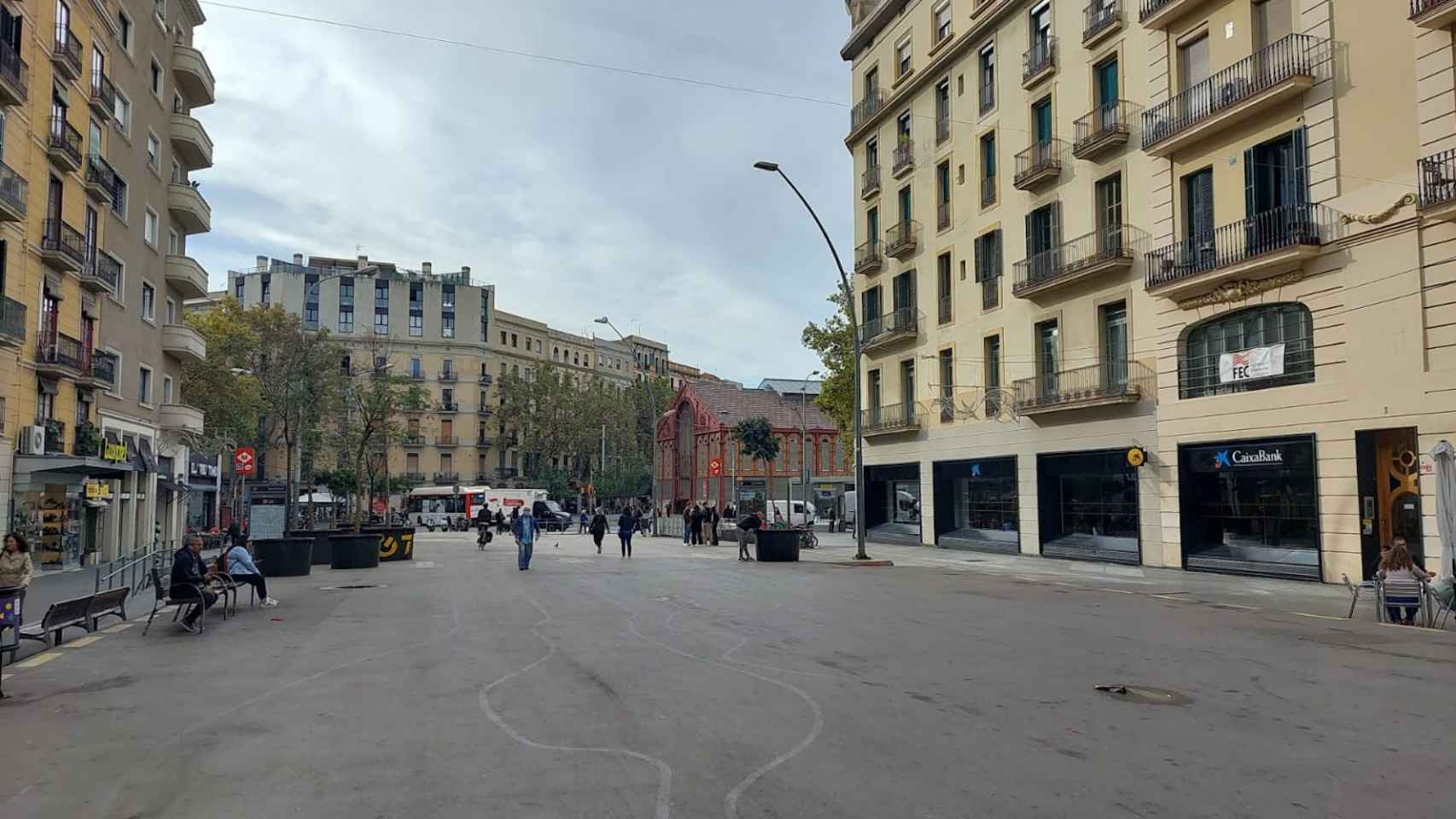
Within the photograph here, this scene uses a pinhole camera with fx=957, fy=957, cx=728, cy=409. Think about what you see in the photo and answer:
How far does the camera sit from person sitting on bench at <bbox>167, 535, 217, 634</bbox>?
42.4 feet

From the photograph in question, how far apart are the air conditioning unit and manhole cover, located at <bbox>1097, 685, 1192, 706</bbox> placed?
26.1m

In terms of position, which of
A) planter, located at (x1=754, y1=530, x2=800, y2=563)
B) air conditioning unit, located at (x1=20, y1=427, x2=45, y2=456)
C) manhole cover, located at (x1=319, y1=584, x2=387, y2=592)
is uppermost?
air conditioning unit, located at (x1=20, y1=427, x2=45, y2=456)

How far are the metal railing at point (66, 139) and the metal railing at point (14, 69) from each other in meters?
1.69

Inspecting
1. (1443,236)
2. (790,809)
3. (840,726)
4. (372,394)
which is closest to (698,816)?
(790,809)

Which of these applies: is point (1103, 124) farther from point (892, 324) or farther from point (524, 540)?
point (524, 540)

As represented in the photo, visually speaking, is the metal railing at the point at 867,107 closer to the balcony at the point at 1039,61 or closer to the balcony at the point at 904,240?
the balcony at the point at 904,240

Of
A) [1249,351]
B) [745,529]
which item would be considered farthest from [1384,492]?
[745,529]

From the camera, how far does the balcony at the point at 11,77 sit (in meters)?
22.2

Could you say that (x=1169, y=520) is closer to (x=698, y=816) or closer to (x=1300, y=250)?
(x=1300, y=250)

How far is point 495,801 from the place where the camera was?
17.6 ft

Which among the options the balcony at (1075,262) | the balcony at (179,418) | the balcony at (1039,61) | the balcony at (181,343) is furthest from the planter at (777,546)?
the balcony at (181,343)

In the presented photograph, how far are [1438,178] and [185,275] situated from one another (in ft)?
126

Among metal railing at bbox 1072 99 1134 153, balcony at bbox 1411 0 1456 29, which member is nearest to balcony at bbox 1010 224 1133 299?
metal railing at bbox 1072 99 1134 153

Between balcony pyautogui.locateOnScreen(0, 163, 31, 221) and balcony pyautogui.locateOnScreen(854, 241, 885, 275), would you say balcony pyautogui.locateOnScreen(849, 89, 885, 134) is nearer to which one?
balcony pyautogui.locateOnScreen(854, 241, 885, 275)
